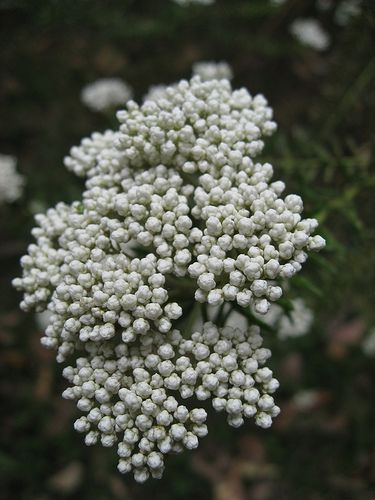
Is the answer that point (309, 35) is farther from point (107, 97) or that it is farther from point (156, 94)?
point (156, 94)

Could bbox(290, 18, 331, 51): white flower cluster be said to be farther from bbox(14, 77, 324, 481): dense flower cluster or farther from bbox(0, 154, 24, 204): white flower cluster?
bbox(14, 77, 324, 481): dense flower cluster

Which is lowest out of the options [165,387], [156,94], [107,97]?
[165,387]

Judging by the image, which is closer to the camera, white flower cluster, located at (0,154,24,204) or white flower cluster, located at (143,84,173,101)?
white flower cluster, located at (143,84,173,101)

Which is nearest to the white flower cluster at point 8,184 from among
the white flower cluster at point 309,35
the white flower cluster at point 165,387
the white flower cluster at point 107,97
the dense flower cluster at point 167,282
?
the white flower cluster at point 107,97

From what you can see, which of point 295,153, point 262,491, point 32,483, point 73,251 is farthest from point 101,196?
point 262,491

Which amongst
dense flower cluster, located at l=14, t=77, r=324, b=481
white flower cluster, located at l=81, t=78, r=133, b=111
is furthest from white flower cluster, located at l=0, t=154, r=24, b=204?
dense flower cluster, located at l=14, t=77, r=324, b=481

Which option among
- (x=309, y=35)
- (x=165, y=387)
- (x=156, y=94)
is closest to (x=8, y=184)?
(x=156, y=94)
